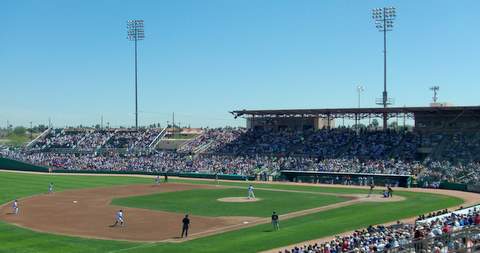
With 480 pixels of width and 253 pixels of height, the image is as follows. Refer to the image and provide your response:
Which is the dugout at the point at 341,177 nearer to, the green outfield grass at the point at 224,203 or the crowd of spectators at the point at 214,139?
the green outfield grass at the point at 224,203

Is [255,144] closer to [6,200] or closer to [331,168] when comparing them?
[331,168]

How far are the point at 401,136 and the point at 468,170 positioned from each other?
495 inches

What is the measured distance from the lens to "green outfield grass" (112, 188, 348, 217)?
3950cm

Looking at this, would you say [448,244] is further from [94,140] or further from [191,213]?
[94,140]

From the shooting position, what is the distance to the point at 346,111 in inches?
2616

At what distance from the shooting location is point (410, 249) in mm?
18016

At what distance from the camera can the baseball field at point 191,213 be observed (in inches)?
1151

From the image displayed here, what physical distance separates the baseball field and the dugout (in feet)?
11.0

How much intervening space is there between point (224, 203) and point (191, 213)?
5128 mm

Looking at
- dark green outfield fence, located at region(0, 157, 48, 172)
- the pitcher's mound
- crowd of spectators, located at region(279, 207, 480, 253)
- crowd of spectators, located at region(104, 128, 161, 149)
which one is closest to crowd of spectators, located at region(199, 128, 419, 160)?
crowd of spectators, located at region(104, 128, 161, 149)

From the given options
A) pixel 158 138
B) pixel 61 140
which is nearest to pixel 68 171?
pixel 158 138

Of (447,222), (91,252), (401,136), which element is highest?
(401,136)

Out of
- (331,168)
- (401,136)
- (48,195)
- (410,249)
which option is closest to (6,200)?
(48,195)

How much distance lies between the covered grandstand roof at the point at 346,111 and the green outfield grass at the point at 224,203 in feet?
61.3
